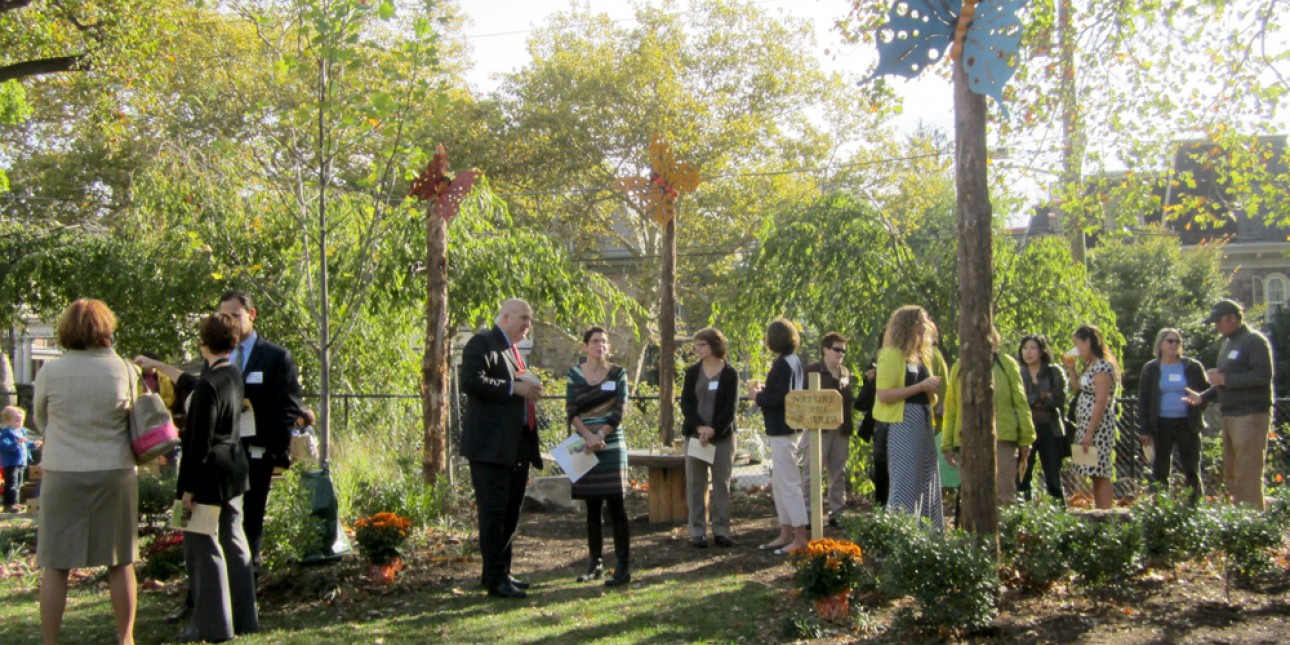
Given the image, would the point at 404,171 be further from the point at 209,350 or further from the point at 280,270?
the point at 280,270

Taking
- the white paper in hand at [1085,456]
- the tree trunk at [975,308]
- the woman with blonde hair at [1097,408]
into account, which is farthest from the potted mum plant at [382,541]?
the woman with blonde hair at [1097,408]

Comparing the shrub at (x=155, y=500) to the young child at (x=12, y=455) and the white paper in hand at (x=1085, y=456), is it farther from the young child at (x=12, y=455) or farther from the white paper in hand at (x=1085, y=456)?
the white paper in hand at (x=1085, y=456)

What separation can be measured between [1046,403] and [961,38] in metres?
3.98

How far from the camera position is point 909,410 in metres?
6.93

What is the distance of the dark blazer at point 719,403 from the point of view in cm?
819

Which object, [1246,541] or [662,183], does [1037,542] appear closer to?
[1246,541]

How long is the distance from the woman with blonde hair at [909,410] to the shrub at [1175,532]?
125 cm

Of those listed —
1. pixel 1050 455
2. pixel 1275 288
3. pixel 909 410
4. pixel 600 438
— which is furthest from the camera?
pixel 1275 288

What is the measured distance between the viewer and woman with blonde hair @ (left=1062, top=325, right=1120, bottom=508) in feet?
28.1

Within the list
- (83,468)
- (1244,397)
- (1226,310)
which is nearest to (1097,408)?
(1244,397)

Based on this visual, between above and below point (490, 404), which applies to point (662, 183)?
above

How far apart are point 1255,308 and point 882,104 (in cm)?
2596

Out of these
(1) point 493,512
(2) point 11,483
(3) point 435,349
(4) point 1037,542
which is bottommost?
(2) point 11,483

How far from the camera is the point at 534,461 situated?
6711mm
